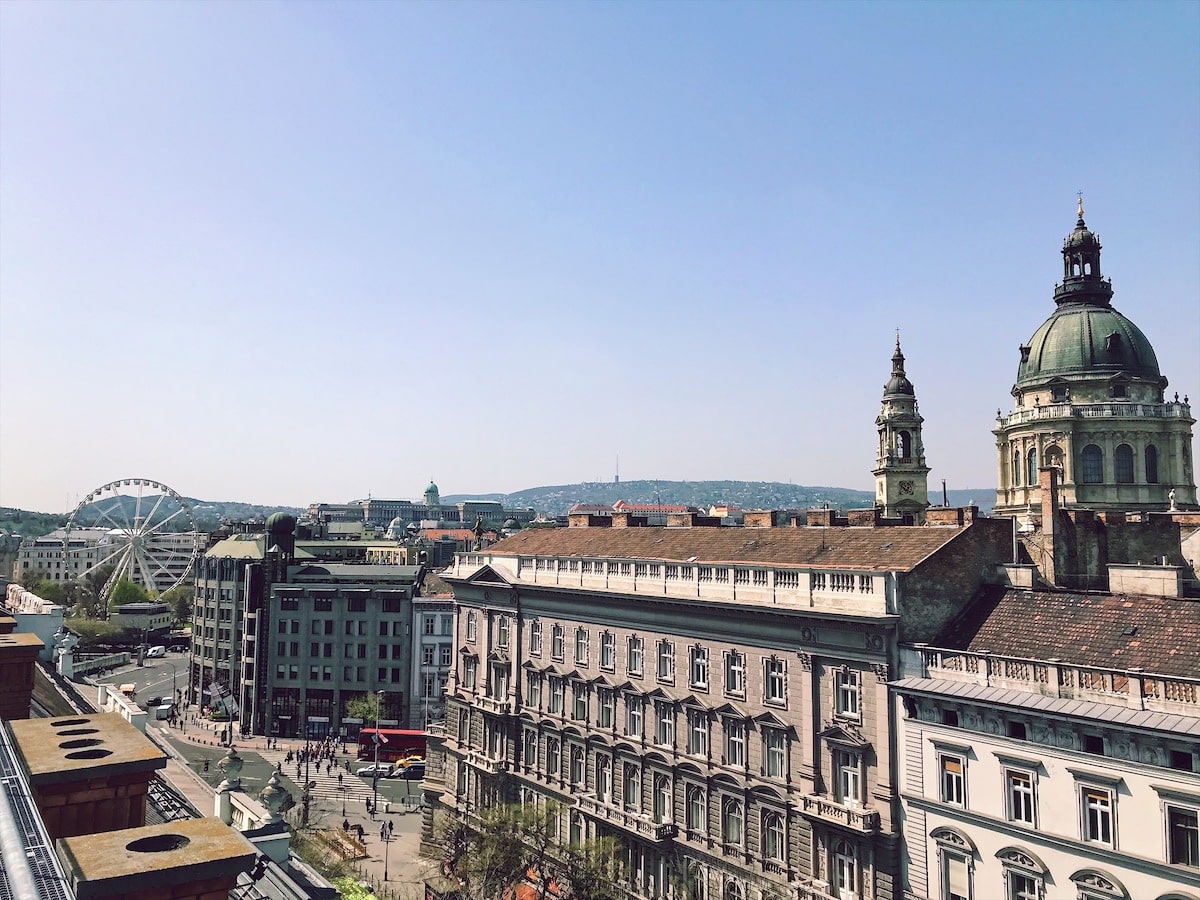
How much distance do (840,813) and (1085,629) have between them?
1203cm

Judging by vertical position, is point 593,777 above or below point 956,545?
below

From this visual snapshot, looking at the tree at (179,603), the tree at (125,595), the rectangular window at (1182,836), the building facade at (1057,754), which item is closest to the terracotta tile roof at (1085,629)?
the building facade at (1057,754)

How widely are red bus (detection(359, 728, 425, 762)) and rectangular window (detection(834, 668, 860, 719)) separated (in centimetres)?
6166

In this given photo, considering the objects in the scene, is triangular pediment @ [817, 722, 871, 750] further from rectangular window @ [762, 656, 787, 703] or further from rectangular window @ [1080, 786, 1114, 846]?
rectangular window @ [1080, 786, 1114, 846]

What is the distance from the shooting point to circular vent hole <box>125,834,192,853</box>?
10.4m

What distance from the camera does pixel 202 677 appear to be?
113312 millimetres

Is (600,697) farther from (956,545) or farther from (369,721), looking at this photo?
(369,721)

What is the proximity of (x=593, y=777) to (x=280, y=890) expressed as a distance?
37.8 m

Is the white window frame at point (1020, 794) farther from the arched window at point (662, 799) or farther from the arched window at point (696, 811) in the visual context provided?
the arched window at point (662, 799)

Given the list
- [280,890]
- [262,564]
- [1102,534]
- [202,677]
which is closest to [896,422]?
[1102,534]

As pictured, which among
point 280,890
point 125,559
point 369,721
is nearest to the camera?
point 280,890

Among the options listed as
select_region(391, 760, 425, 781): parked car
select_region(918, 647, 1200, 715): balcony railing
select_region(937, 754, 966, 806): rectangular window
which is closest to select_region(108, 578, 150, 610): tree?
select_region(391, 760, 425, 781): parked car

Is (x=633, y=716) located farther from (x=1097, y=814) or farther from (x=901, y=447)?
(x=901, y=447)

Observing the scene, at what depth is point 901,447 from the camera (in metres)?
109
